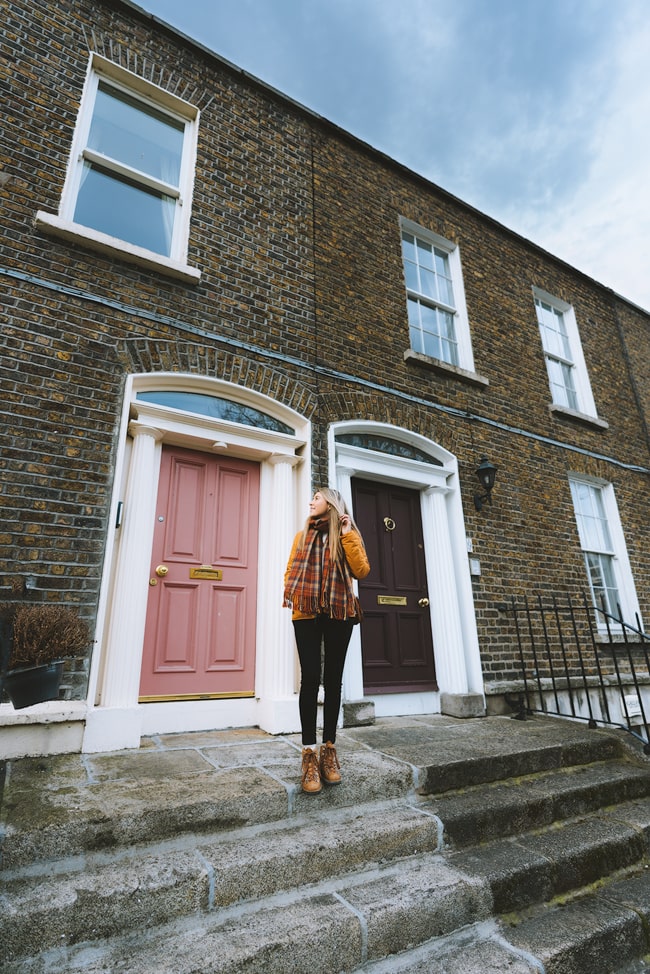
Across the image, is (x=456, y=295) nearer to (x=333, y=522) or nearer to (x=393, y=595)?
(x=393, y=595)

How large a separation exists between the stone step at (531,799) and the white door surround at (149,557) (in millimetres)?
1534

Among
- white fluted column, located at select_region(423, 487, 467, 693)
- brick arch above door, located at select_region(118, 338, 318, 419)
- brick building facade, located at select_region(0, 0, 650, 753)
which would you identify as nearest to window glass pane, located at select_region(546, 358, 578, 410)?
brick building facade, located at select_region(0, 0, 650, 753)

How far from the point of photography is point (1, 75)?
13.9 ft

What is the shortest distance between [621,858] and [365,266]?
5.73 m

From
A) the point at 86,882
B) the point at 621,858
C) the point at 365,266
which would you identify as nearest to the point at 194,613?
the point at 86,882

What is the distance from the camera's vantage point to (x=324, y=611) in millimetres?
2768

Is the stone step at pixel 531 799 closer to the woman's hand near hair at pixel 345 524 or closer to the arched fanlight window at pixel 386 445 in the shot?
the woman's hand near hair at pixel 345 524

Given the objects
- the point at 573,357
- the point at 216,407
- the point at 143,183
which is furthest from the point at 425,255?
the point at 216,407

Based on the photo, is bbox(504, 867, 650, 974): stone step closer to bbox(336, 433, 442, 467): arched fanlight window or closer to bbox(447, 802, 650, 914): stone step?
bbox(447, 802, 650, 914): stone step

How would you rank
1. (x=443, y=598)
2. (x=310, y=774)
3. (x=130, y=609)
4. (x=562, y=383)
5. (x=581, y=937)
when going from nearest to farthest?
1. (x=581, y=937)
2. (x=310, y=774)
3. (x=130, y=609)
4. (x=443, y=598)
5. (x=562, y=383)

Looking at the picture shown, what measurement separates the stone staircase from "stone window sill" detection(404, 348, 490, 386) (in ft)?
13.3

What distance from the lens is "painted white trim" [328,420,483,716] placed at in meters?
4.93

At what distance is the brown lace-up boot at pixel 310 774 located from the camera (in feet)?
8.48

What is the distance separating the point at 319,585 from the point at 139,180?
439 centimetres
